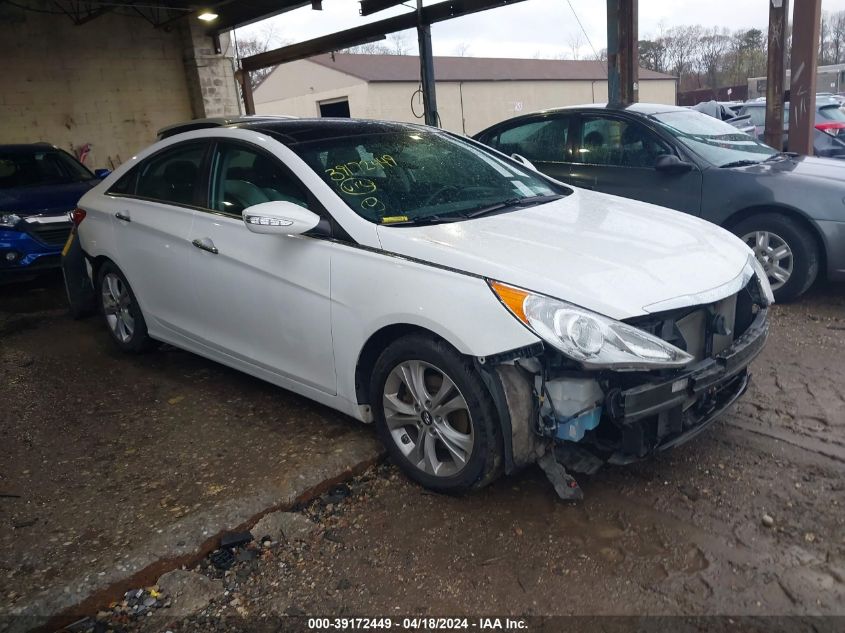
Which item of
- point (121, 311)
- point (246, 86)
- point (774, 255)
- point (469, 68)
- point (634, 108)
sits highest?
point (469, 68)

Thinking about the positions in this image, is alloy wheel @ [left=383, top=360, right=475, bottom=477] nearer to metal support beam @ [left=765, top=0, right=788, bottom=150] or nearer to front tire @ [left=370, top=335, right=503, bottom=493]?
front tire @ [left=370, top=335, right=503, bottom=493]

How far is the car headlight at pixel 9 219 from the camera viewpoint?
6.97 m

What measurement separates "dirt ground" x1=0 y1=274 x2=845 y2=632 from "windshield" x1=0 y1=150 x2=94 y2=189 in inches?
202

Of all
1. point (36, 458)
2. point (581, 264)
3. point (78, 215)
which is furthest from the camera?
Result: point (78, 215)

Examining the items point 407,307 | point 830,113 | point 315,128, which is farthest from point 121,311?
point 830,113

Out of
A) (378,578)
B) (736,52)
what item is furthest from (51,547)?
(736,52)

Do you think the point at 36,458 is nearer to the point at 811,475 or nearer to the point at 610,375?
the point at 610,375

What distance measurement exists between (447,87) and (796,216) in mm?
26436

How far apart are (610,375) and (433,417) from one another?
78cm

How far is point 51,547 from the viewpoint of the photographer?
2.83 metres

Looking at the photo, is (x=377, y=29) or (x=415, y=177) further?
(x=377, y=29)

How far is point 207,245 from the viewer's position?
383 cm

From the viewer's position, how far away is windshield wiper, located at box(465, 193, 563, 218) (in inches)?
134

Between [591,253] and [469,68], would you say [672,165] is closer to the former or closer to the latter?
[591,253]
